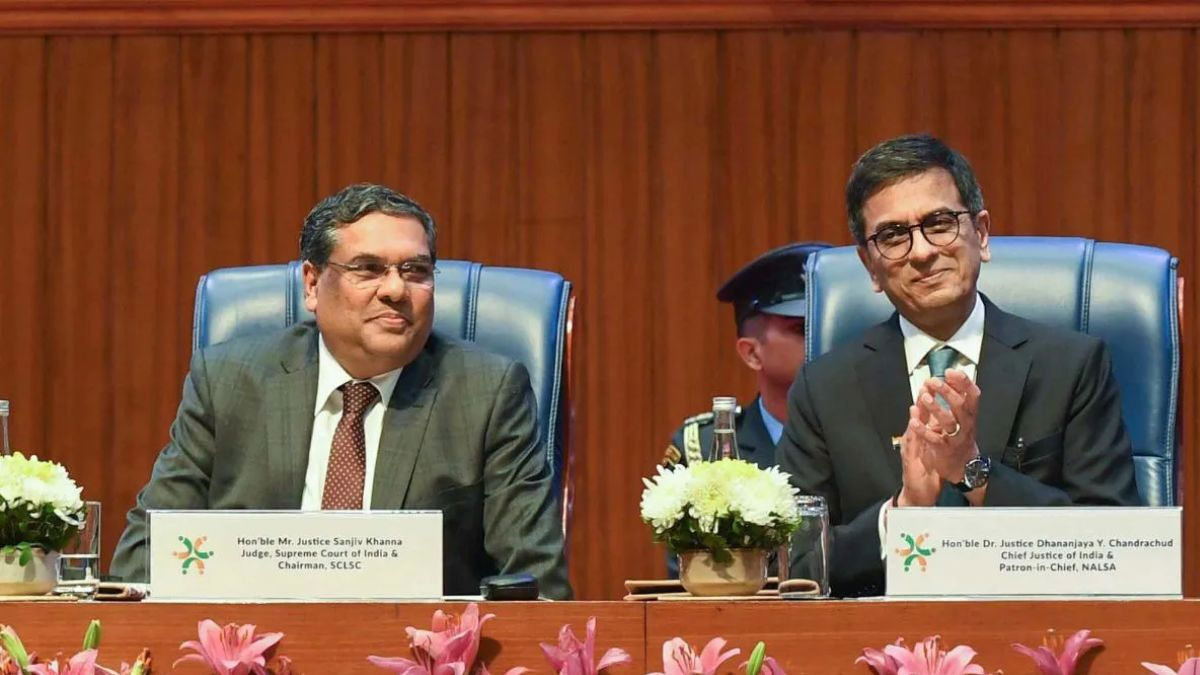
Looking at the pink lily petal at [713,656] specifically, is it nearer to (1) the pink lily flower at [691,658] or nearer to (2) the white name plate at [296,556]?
(1) the pink lily flower at [691,658]

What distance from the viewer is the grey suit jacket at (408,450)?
2670 mm

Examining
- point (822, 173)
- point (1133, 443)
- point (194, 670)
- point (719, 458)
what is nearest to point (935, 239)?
point (1133, 443)

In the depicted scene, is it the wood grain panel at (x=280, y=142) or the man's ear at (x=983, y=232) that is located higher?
the wood grain panel at (x=280, y=142)

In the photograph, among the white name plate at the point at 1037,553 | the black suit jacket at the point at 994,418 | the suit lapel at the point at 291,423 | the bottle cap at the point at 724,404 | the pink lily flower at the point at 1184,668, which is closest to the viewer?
the pink lily flower at the point at 1184,668

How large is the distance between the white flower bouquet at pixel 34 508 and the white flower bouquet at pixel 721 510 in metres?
0.66

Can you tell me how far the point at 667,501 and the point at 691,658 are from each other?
0.91 ft

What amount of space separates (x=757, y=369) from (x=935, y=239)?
1.19 metres

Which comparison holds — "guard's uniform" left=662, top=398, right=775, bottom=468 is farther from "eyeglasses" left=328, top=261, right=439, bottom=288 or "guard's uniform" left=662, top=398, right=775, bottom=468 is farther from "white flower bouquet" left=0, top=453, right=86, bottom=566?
"white flower bouquet" left=0, top=453, right=86, bottom=566

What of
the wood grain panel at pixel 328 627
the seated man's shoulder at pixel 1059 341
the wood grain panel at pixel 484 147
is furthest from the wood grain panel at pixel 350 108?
the wood grain panel at pixel 328 627

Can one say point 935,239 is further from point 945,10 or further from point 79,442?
point 79,442

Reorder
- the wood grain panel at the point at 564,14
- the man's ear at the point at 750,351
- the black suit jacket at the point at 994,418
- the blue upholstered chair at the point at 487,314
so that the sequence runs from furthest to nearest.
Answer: the wood grain panel at the point at 564,14
the man's ear at the point at 750,351
the blue upholstered chair at the point at 487,314
the black suit jacket at the point at 994,418

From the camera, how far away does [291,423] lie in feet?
9.02

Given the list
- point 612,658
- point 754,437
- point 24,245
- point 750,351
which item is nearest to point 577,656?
point 612,658

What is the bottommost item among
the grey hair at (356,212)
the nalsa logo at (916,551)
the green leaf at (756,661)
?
the green leaf at (756,661)
